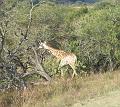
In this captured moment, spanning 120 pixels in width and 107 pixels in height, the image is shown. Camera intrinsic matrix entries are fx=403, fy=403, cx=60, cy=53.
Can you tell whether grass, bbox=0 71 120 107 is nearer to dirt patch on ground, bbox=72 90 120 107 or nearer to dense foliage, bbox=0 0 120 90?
dirt patch on ground, bbox=72 90 120 107

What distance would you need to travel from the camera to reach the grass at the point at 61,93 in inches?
338

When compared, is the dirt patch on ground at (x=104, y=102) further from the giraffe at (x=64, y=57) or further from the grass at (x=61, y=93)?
the giraffe at (x=64, y=57)

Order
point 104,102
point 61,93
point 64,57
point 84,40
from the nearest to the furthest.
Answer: point 104,102 < point 61,93 < point 64,57 < point 84,40

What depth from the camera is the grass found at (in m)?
8.59

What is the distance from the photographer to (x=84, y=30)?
1471cm

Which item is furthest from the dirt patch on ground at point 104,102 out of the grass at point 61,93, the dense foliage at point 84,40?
the dense foliage at point 84,40

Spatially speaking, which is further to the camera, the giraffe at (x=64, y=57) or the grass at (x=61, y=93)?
the giraffe at (x=64, y=57)

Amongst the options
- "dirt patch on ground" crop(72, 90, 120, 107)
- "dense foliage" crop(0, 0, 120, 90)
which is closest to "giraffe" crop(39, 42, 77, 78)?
"dense foliage" crop(0, 0, 120, 90)

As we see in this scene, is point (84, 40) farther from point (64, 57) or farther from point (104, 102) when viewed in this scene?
point (104, 102)

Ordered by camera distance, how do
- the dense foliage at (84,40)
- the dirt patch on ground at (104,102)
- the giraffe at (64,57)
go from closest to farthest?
1. the dirt patch on ground at (104,102)
2. the giraffe at (64,57)
3. the dense foliage at (84,40)

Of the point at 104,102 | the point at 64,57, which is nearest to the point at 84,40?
the point at 64,57

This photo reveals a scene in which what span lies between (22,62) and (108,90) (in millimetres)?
3453

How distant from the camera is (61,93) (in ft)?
31.1

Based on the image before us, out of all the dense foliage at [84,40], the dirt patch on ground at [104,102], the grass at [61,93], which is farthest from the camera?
the dense foliage at [84,40]
